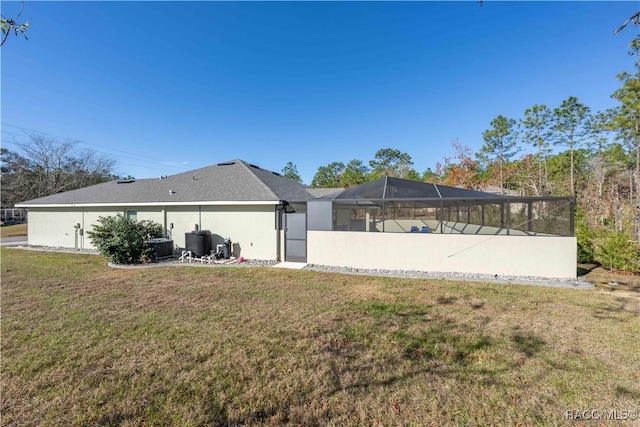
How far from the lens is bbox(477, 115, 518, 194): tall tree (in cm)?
2469

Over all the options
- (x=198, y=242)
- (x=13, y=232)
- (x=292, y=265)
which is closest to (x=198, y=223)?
(x=198, y=242)

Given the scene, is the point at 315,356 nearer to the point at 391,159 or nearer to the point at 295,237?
the point at 295,237

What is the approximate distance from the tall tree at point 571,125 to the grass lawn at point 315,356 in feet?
71.9

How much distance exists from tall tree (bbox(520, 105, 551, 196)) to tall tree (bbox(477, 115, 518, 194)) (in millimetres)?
1037

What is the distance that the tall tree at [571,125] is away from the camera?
67.4ft

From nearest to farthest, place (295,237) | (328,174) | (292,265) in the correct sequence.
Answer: (292,265) < (295,237) < (328,174)

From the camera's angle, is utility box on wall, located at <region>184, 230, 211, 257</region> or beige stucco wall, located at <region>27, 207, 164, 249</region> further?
beige stucco wall, located at <region>27, 207, 164, 249</region>

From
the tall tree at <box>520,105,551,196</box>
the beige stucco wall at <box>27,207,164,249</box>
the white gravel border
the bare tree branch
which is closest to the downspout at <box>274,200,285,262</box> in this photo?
the white gravel border

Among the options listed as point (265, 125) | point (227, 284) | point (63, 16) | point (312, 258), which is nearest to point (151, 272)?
point (227, 284)

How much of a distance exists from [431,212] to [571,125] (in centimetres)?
2181

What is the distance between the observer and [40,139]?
31438mm

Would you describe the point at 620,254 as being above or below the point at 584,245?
below

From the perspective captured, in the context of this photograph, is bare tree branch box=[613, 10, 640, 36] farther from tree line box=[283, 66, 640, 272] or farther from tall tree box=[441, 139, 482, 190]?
tall tree box=[441, 139, 482, 190]

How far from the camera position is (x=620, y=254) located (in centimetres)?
825
